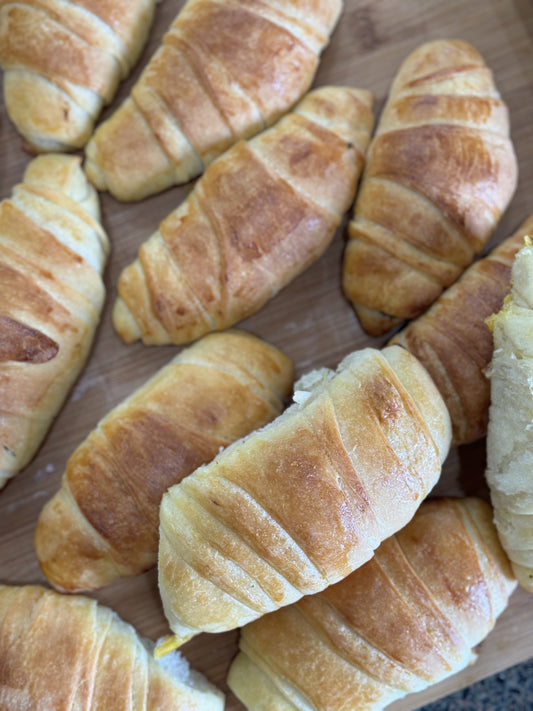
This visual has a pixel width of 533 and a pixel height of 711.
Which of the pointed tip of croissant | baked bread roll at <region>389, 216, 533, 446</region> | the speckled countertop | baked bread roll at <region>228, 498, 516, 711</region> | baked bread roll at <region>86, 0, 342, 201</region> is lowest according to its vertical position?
the speckled countertop

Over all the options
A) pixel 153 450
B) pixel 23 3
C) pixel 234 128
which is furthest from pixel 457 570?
pixel 23 3

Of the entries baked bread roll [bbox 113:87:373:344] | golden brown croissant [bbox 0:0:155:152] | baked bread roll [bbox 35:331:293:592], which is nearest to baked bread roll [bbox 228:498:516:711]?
baked bread roll [bbox 35:331:293:592]

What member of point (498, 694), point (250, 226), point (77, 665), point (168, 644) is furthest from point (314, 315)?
point (498, 694)

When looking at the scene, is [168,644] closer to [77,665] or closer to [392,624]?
[77,665]

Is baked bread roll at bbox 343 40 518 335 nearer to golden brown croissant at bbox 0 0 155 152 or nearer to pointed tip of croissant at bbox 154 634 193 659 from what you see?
golden brown croissant at bbox 0 0 155 152

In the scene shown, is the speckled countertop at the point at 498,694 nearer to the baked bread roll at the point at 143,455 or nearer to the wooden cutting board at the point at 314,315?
the wooden cutting board at the point at 314,315
